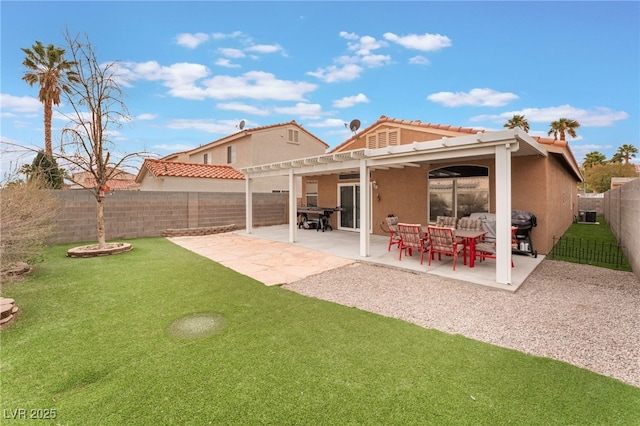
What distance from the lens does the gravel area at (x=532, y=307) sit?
368 cm

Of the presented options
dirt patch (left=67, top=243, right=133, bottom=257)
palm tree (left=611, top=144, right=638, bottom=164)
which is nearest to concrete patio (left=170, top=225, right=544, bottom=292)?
dirt patch (left=67, top=243, right=133, bottom=257)

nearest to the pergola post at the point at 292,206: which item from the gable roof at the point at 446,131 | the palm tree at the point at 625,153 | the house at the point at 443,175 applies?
the house at the point at 443,175

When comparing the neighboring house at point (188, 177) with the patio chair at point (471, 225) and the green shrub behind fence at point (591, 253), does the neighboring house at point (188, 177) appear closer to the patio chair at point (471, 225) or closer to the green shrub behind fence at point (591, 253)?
the patio chair at point (471, 225)

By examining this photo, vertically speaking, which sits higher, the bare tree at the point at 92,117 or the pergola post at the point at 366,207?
the bare tree at the point at 92,117

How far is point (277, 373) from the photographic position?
3086 mm

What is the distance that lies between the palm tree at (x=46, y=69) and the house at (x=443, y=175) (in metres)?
13.7

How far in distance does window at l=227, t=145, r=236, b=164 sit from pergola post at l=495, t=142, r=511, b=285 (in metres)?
18.8

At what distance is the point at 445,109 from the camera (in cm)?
2184

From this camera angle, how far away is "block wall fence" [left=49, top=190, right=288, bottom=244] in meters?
11.2

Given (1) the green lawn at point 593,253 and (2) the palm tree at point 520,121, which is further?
(2) the palm tree at point 520,121

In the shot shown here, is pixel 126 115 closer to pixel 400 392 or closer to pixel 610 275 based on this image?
pixel 400 392

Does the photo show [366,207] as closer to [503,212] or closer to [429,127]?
[503,212]

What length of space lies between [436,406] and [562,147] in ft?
29.4

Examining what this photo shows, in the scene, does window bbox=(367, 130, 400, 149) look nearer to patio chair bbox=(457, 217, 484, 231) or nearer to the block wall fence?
patio chair bbox=(457, 217, 484, 231)
